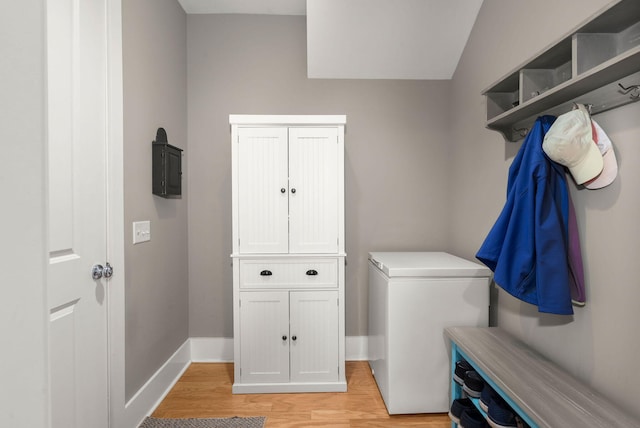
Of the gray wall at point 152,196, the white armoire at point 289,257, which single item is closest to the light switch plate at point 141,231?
the gray wall at point 152,196

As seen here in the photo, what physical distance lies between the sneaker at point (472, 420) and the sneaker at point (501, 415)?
0.17 meters

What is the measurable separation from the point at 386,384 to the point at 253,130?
1.78 m

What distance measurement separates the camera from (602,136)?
1.17 m

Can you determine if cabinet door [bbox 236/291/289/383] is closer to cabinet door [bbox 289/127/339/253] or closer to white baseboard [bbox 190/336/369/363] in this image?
cabinet door [bbox 289/127/339/253]

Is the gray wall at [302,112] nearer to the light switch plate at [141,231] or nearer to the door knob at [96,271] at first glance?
the light switch plate at [141,231]

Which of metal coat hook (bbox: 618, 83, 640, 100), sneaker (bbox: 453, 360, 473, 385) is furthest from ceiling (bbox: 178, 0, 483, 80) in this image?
sneaker (bbox: 453, 360, 473, 385)

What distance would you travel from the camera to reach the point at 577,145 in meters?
1.15

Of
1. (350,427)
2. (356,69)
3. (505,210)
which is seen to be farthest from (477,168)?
(350,427)

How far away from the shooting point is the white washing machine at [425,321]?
186 centimetres

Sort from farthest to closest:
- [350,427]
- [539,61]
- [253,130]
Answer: [253,130] → [350,427] → [539,61]

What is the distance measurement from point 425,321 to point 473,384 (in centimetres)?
42

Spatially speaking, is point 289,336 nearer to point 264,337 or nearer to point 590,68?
point 264,337

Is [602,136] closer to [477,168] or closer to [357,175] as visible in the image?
[477,168]

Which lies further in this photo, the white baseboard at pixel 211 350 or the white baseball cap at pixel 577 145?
the white baseboard at pixel 211 350
